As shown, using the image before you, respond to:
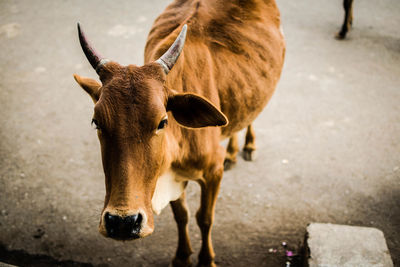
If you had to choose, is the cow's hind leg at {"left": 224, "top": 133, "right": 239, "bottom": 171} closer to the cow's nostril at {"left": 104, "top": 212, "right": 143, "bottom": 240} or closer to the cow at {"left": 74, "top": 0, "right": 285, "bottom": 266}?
the cow at {"left": 74, "top": 0, "right": 285, "bottom": 266}

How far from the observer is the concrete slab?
9.04 feet

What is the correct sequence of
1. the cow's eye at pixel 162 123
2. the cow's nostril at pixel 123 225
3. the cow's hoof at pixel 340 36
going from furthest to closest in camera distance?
the cow's hoof at pixel 340 36, the cow's eye at pixel 162 123, the cow's nostril at pixel 123 225

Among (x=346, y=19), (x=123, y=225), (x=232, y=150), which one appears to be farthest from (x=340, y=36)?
(x=123, y=225)

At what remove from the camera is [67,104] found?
17.0 ft

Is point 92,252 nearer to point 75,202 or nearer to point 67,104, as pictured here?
point 75,202

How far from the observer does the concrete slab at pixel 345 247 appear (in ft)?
9.04

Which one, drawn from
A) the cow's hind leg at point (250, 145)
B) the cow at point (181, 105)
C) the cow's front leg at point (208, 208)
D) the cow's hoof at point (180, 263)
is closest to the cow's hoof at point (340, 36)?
the cow at point (181, 105)

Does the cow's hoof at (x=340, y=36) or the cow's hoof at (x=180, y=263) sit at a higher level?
the cow's hoof at (x=340, y=36)

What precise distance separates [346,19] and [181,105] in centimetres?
496

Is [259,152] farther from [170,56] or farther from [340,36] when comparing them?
[340,36]

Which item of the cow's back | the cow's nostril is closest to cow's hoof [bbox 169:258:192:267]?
the cow's back

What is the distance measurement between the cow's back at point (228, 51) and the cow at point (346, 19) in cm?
302

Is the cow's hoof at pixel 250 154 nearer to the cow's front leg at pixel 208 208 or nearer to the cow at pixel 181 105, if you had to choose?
the cow at pixel 181 105

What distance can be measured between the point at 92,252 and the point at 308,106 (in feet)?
11.0
